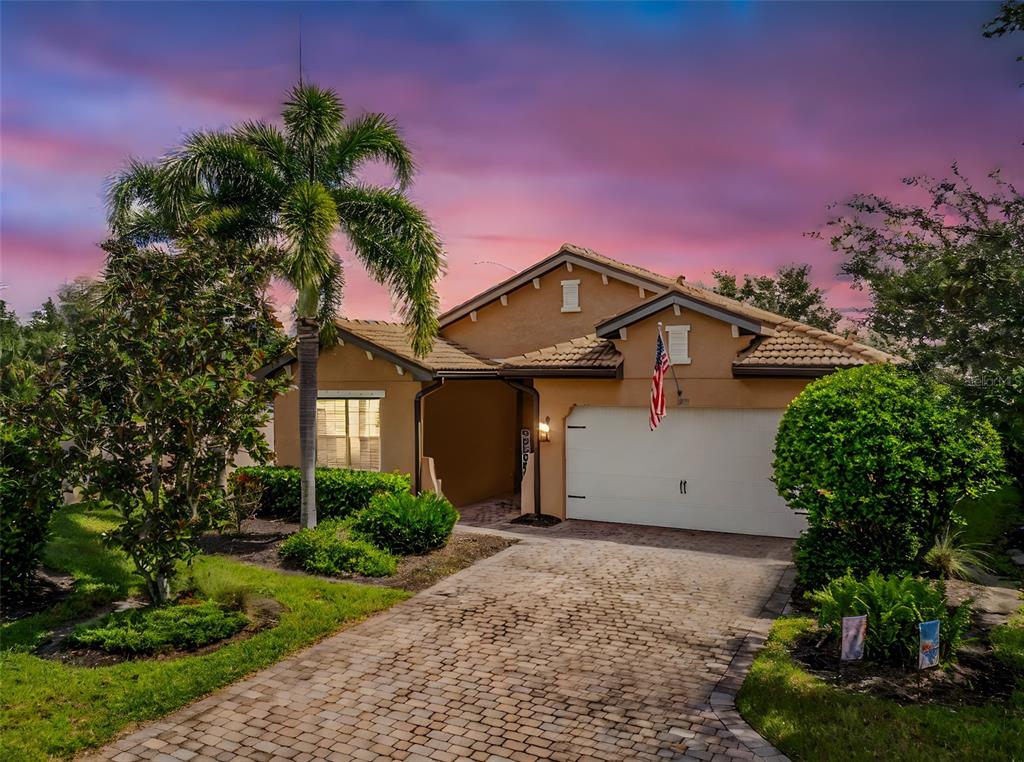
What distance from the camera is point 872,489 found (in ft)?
32.0

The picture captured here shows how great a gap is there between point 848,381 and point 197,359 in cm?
941

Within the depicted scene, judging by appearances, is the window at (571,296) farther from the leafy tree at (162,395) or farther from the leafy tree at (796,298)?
the leafy tree at (796,298)

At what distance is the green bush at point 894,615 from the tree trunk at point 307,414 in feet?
31.3

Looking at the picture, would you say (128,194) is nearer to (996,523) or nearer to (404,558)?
(404,558)

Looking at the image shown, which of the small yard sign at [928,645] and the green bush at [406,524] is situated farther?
the green bush at [406,524]

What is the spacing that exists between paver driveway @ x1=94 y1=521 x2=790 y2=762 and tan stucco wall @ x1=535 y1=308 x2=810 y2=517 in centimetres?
391

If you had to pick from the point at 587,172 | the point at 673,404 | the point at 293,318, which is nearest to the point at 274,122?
the point at 293,318

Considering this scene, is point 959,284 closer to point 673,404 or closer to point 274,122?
point 673,404

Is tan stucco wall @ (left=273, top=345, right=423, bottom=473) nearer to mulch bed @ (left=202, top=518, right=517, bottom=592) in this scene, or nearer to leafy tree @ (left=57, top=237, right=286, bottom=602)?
mulch bed @ (left=202, top=518, right=517, bottom=592)

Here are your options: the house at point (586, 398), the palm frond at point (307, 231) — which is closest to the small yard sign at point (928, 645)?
the house at point (586, 398)

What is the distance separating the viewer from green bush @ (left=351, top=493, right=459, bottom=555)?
13039 millimetres

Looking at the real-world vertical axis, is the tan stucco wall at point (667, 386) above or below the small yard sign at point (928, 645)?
above

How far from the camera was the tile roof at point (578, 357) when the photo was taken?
1562 centimetres

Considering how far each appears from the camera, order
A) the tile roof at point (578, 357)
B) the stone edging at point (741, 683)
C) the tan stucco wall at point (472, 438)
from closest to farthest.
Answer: the stone edging at point (741, 683)
the tile roof at point (578, 357)
the tan stucco wall at point (472, 438)
